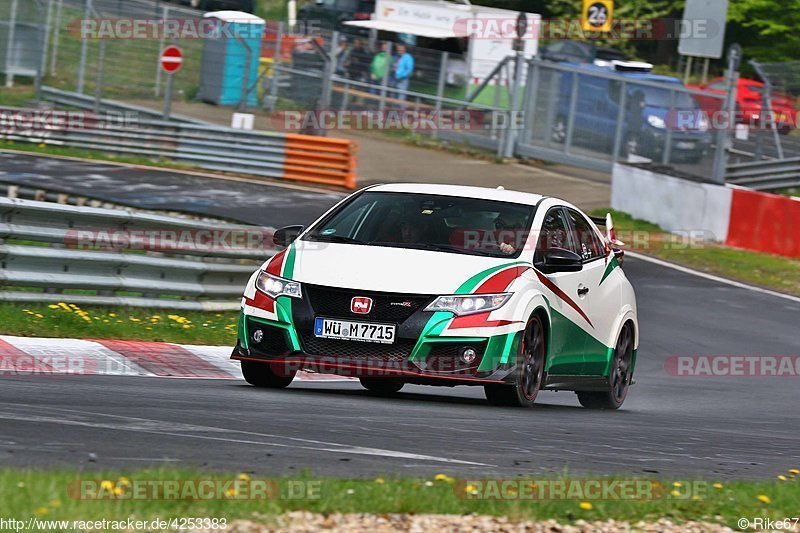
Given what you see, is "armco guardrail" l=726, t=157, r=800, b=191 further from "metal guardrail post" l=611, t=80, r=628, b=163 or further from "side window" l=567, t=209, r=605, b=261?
"side window" l=567, t=209, r=605, b=261

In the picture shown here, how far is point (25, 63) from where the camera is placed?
31500 mm

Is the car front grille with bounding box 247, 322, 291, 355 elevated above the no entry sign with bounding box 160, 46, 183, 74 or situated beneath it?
situated beneath

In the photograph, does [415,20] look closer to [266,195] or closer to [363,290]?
[266,195]

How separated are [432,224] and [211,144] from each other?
19.0m

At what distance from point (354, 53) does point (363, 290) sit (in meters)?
26.0

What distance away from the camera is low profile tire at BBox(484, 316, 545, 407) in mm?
9266

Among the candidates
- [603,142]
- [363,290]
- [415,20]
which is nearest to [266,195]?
[603,142]

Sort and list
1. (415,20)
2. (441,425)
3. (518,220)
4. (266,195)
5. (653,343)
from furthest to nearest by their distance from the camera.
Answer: (415,20), (266,195), (653,343), (518,220), (441,425)

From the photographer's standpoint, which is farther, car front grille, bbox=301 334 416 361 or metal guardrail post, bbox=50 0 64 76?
metal guardrail post, bbox=50 0 64 76

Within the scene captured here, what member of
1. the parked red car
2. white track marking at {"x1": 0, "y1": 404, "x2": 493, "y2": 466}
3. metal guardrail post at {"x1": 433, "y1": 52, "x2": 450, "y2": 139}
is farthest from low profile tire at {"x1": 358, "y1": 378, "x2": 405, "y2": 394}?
metal guardrail post at {"x1": 433, "y1": 52, "x2": 450, "y2": 139}

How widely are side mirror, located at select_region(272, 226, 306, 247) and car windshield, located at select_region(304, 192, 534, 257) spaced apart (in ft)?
0.36

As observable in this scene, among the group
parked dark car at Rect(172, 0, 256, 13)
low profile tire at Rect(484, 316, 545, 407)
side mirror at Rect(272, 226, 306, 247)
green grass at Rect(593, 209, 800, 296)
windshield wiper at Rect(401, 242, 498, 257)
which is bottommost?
green grass at Rect(593, 209, 800, 296)

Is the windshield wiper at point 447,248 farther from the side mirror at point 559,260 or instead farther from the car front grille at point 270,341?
the car front grille at point 270,341

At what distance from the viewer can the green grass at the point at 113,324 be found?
11.4m
